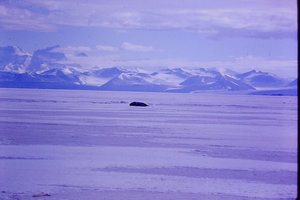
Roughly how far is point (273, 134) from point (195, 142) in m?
4.42

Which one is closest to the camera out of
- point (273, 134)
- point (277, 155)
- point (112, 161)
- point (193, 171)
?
point (193, 171)

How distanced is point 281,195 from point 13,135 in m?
8.57

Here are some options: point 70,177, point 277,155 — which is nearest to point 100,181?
point 70,177

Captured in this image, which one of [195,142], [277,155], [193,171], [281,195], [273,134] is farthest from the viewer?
[273,134]

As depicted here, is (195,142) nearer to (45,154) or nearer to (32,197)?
(45,154)

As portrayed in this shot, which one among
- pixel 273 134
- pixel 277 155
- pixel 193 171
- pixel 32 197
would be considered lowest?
pixel 32 197

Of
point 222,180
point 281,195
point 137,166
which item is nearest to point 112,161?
point 137,166

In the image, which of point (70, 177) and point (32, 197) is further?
point (70, 177)

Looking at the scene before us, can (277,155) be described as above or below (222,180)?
above

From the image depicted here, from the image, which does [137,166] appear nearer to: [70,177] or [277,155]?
[70,177]

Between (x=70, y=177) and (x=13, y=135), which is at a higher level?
(x=13, y=135)

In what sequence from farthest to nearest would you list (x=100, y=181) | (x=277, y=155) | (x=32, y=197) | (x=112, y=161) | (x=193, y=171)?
(x=277, y=155)
(x=112, y=161)
(x=193, y=171)
(x=100, y=181)
(x=32, y=197)

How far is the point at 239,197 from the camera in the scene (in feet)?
22.0

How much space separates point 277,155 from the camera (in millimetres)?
10734
